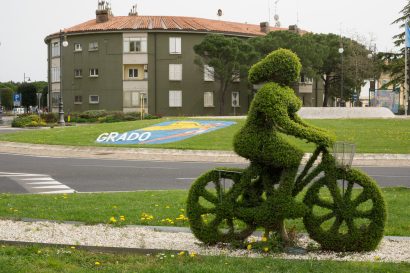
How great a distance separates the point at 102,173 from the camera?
20.2m

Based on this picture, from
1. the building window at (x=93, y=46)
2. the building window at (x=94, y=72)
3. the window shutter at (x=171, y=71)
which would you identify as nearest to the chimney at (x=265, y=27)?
the window shutter at (x=171, y=71)

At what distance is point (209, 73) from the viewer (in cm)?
6247

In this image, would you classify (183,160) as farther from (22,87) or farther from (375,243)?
(22,87)

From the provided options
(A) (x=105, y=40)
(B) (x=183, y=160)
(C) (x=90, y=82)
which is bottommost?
(B) (x=183, y=160)

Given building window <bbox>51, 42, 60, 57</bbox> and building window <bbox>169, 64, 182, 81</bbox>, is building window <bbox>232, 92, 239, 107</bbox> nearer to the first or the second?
building window <bbox>169, 64, 182, 81</bbox>

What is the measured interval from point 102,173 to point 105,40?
45494 millimetres

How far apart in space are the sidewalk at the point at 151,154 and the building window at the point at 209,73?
1175 inches

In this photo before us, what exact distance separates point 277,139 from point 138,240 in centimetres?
249

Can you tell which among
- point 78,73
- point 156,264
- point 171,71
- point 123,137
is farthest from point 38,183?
point 78,73

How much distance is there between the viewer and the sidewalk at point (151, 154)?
86.4ft

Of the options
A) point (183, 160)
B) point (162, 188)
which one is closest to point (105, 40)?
point (183, 160)

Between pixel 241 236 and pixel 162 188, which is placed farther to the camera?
pixel 162 188

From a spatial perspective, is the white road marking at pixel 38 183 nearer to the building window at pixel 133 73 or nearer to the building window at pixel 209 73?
the building window at pixel 209 73

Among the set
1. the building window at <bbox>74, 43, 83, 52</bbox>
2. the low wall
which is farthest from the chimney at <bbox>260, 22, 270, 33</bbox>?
the low wall
